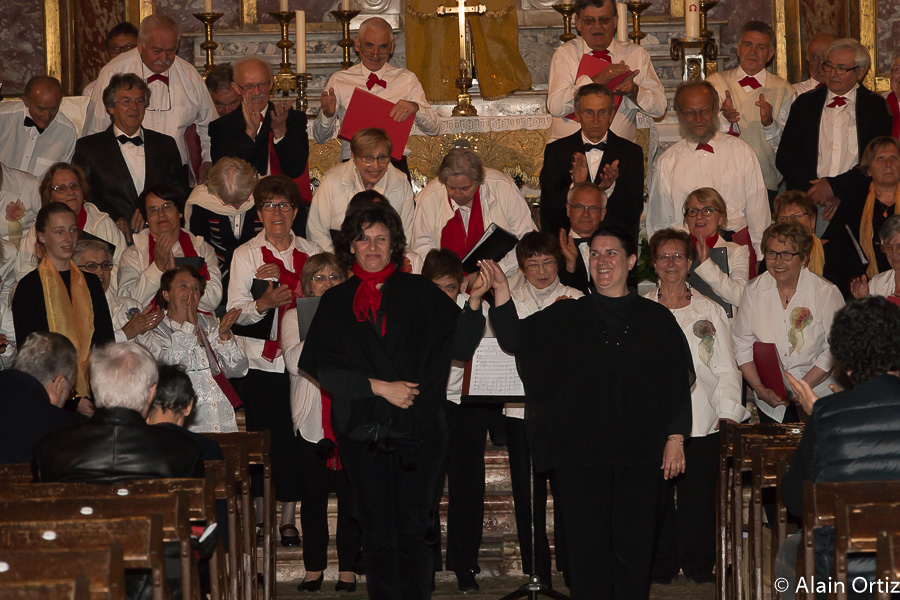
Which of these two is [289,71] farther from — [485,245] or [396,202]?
[485,245]

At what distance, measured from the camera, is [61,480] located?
12.8 ft

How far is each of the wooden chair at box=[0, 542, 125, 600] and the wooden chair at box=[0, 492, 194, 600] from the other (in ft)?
1.45

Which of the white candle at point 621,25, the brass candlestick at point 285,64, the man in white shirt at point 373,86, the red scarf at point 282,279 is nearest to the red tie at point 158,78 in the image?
the brass candlestick at point 285,64

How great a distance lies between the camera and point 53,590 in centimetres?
271

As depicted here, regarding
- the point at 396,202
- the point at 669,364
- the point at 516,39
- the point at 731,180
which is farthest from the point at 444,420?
the point at 516,39

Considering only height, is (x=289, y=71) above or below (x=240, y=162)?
above

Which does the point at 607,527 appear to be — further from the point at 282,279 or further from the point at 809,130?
the point at 809,130

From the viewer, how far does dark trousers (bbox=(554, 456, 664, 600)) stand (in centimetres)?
459

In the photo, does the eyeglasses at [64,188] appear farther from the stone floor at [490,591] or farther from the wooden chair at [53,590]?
the wooden chair at [53,590]

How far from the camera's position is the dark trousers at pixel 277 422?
6215mm

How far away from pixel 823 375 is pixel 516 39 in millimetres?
5192

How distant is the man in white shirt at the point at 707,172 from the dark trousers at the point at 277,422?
282cm

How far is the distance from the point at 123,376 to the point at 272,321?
7.78ft

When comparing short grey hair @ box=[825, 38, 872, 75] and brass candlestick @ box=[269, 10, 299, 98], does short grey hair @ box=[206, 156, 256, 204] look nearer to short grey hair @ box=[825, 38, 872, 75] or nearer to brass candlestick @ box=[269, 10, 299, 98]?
brass candlestick @ box=[269, 10, 299, 98]
